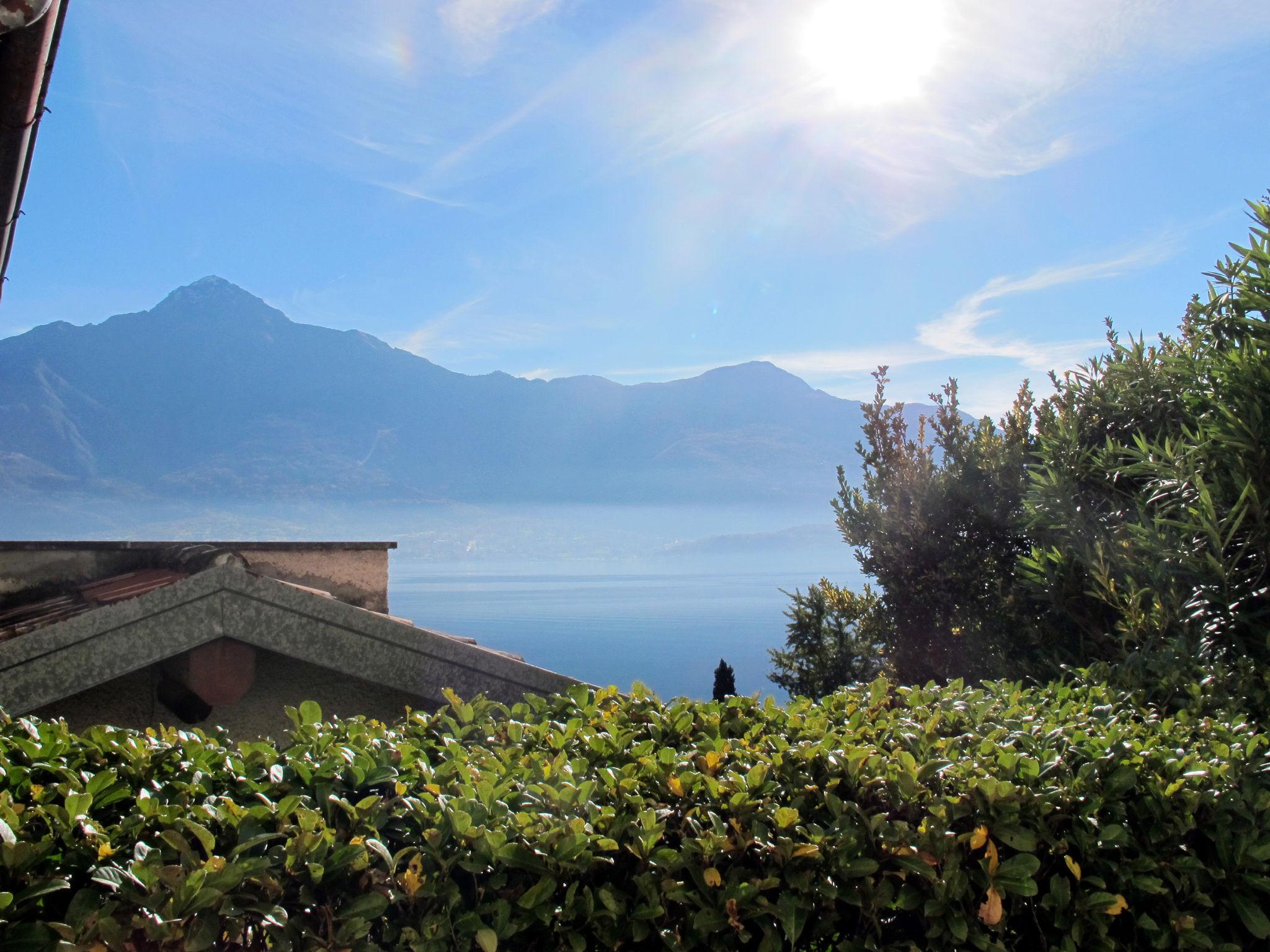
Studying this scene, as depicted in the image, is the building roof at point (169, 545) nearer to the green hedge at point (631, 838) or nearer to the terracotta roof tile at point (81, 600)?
the terracotta roof tile at point (81, 600)

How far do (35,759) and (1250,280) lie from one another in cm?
685

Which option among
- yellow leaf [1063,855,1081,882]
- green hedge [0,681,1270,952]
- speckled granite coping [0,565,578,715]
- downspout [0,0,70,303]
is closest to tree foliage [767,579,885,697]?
speckled granite coping [0,565,578,715]

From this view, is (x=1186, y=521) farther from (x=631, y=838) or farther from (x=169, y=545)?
(x=169, y=545)

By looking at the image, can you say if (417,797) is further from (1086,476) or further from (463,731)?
(1086,476)

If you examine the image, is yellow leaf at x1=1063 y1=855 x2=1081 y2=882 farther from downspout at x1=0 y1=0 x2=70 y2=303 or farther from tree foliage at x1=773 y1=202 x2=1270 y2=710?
downspout at x1=0 y1=0 x2=70 y2=303

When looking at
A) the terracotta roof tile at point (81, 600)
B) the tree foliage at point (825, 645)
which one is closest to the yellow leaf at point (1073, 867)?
the terracotta roof tile at point (81, 600)

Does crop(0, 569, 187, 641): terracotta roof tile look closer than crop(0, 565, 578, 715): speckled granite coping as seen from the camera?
No

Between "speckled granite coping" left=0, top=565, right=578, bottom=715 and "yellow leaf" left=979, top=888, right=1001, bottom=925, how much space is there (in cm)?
273

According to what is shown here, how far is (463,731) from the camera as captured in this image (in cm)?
358

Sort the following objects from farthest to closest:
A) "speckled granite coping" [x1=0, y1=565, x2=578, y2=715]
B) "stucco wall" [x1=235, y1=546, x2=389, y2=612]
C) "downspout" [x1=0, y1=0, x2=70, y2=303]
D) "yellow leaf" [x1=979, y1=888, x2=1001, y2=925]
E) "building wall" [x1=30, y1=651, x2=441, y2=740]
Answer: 1. "stucco wall" [x1=235, y1=546, x2=389, y2=612]
2. "building wall" [x1=30, y1=651, x2=441, y2=740]
3. "speckled granite coping" [x1=0, y1=565, x2=578, y2=715]
4. "downspout" [x1=0, y1=0, x2=70, y2=303]
5. "yellow leaf" [x1=979, y1=888, x2=1001, y2=925]

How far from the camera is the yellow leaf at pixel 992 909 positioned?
9.34ft

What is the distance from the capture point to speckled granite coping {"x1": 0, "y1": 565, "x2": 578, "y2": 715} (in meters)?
4.46

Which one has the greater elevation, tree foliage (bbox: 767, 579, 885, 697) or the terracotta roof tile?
the terracotta roof tile

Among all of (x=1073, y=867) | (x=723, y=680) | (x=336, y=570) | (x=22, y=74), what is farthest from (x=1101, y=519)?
(x=723, y=680)
